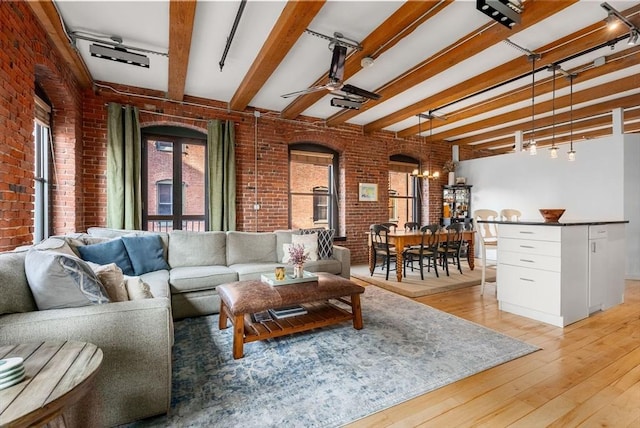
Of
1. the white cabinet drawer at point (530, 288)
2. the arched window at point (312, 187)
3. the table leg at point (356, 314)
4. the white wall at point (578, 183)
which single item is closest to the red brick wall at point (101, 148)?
the arched window at point (312, 187)

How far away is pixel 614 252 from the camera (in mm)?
3422

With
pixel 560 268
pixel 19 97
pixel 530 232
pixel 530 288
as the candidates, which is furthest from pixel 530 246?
pixel 19 97

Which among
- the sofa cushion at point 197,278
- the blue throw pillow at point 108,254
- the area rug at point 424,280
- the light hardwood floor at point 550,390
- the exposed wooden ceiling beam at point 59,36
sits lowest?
the light hardwood floor at point 550,390

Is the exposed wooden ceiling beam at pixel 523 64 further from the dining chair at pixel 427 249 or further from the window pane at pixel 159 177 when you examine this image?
the window pane at pixel 159 177

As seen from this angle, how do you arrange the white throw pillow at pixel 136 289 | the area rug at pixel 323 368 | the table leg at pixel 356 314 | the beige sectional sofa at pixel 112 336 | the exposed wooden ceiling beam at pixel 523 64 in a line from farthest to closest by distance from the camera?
the exposed wooden ceiling beam at pixel 523 64 → the table leg at pixel 356 314 → the white throw pillow at pixel 136 289 → the area rug at pixel 323 368 → the beige sectional sofa at pixel 112 336

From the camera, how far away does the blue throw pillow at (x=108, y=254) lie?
9.36 feet

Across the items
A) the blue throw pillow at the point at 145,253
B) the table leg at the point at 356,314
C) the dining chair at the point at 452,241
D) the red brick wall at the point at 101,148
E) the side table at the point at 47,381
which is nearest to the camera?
the side table at the point at 47,381

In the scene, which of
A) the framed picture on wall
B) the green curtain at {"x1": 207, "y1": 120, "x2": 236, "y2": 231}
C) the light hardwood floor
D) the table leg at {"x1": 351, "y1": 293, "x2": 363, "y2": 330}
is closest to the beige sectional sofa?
the light hardwood floor

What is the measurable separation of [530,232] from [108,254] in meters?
4.33

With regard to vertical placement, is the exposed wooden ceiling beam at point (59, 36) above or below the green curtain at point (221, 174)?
above

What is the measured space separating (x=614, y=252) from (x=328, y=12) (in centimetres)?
408

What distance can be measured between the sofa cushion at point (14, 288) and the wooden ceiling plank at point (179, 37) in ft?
7.11

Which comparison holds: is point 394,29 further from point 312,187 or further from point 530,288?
point 312,187

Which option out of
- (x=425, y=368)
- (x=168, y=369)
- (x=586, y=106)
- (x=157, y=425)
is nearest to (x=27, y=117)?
(x=168, y=369)
